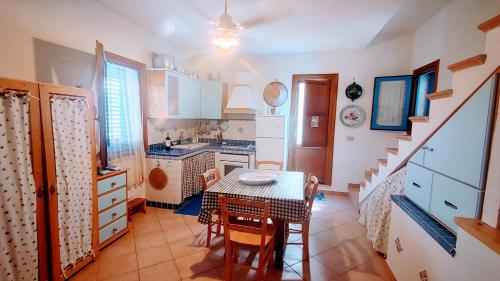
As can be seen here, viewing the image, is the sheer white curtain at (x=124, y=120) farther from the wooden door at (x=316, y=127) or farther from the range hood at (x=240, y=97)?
the wooden door at (x=316, y=127)

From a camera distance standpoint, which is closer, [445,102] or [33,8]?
[445,102]

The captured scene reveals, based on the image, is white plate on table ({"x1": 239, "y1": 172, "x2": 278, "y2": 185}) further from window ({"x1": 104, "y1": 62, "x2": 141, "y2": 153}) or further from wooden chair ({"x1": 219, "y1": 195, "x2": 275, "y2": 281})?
window ({"x1": 104, "y1": 62, "x2": 141, "y2": 153})

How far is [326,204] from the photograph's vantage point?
12.4ft

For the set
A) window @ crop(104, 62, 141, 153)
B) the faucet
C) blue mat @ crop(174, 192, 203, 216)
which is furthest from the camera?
the faucet

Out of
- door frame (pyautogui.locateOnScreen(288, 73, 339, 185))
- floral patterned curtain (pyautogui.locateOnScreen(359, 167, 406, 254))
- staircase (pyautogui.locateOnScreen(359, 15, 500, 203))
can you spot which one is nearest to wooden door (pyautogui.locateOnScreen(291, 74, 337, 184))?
door frame (pyautogui.locateOnScreen(288, 73, 339, 185))

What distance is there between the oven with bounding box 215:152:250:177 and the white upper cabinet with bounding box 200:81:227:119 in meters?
0.81

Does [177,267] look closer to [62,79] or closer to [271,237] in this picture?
[271,237]

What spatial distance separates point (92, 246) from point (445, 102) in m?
3.26

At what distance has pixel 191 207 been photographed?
3.46 m

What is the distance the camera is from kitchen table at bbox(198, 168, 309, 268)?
177 cm

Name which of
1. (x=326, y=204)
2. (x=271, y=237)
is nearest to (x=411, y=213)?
(x=271, y=237)

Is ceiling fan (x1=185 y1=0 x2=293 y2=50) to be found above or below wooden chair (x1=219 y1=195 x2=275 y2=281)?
above

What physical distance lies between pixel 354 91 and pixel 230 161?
253 cm

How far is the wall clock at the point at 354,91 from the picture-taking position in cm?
395
